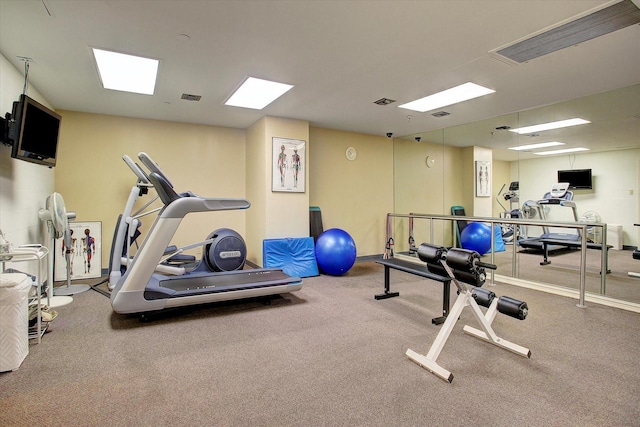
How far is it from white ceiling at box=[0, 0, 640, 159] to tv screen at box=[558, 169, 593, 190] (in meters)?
1.08

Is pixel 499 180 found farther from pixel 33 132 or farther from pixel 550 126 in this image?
pixel 33 132

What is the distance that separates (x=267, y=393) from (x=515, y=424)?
1.44 m

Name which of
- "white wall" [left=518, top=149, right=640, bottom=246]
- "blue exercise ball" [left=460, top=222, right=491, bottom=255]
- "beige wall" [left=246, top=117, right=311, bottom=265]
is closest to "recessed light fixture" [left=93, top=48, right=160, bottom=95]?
"beige wall" [left=246, top=117, right=311, bottom=265]

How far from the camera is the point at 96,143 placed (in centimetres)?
497

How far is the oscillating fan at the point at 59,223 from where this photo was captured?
3.80 meters

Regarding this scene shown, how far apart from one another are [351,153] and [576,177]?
3732 millimetres

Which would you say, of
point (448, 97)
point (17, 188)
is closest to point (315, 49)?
point (448, 97)

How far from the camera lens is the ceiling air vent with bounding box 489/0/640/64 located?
7.61 ft

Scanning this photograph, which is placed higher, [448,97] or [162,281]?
[448,97]

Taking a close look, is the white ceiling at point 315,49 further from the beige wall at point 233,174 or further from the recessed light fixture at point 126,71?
the beige wall at point 233,174

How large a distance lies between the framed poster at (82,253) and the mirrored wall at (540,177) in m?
5.55

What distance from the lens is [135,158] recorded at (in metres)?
5.24

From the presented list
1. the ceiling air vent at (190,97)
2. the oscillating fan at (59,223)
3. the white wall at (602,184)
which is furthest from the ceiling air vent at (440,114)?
the oscillating fan at (59,223)

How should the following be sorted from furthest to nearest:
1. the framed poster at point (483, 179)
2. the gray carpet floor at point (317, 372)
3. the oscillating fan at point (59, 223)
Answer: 1. the framed poster at point (483, 179)
2. the oscillating fan at point (59, 223)
3. the gray carpet floor at point (317, 372)
